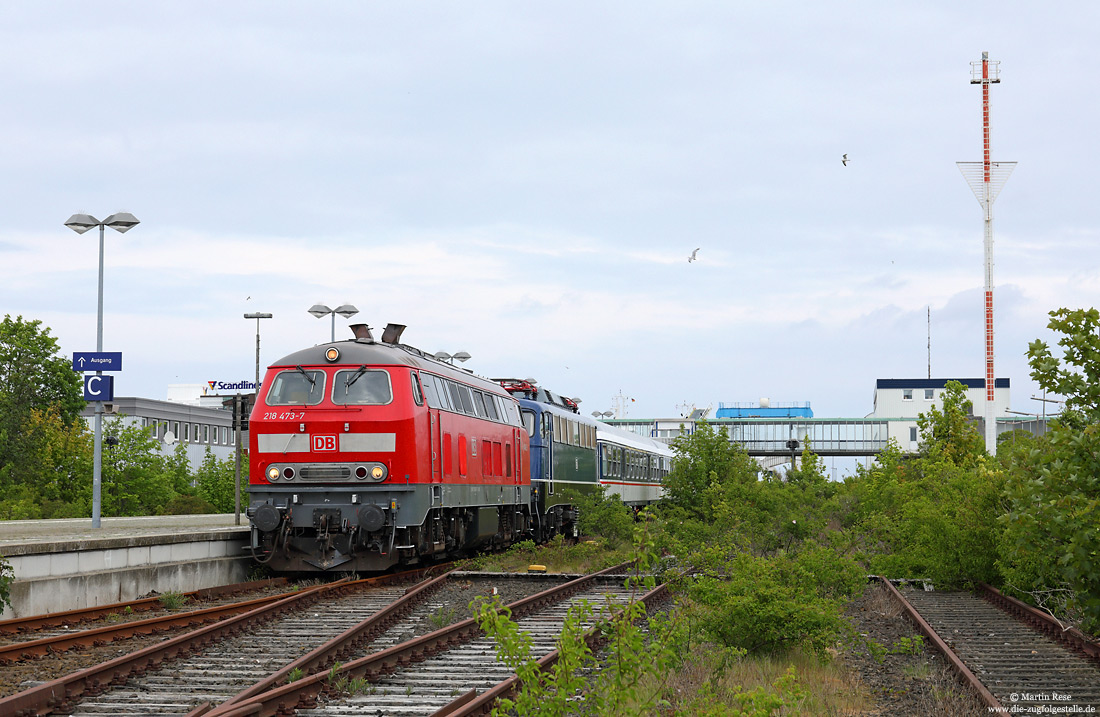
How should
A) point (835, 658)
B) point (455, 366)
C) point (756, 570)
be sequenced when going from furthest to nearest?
point (455, 366) → point (756, 570) → point (835, 658)

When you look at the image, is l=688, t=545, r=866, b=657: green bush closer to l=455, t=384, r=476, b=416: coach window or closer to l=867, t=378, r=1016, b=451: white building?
l=455, t=384, r=476, b=416: coach window

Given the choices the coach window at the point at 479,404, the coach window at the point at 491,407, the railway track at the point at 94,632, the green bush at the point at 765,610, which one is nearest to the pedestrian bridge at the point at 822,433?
the coach window at the point at 491,407

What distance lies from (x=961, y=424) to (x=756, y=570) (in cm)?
2473

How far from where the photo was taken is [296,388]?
1738 centimetres

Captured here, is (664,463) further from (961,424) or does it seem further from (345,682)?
(345,682)

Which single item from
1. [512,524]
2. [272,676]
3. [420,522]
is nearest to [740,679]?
[272,676]

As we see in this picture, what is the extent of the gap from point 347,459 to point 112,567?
3620 mm

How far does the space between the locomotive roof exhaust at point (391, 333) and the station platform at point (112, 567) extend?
396cm

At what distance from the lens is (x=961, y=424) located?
3419cm

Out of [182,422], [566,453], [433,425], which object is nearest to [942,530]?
[433,425]

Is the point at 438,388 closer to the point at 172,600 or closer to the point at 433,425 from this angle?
the point at 433,425

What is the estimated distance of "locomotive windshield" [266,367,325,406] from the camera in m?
17.2

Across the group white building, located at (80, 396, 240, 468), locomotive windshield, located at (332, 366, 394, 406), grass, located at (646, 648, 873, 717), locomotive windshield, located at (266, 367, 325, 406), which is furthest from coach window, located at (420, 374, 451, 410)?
white building, located at (80, 396, 240, 468)

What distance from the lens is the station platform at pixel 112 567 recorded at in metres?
12.9
